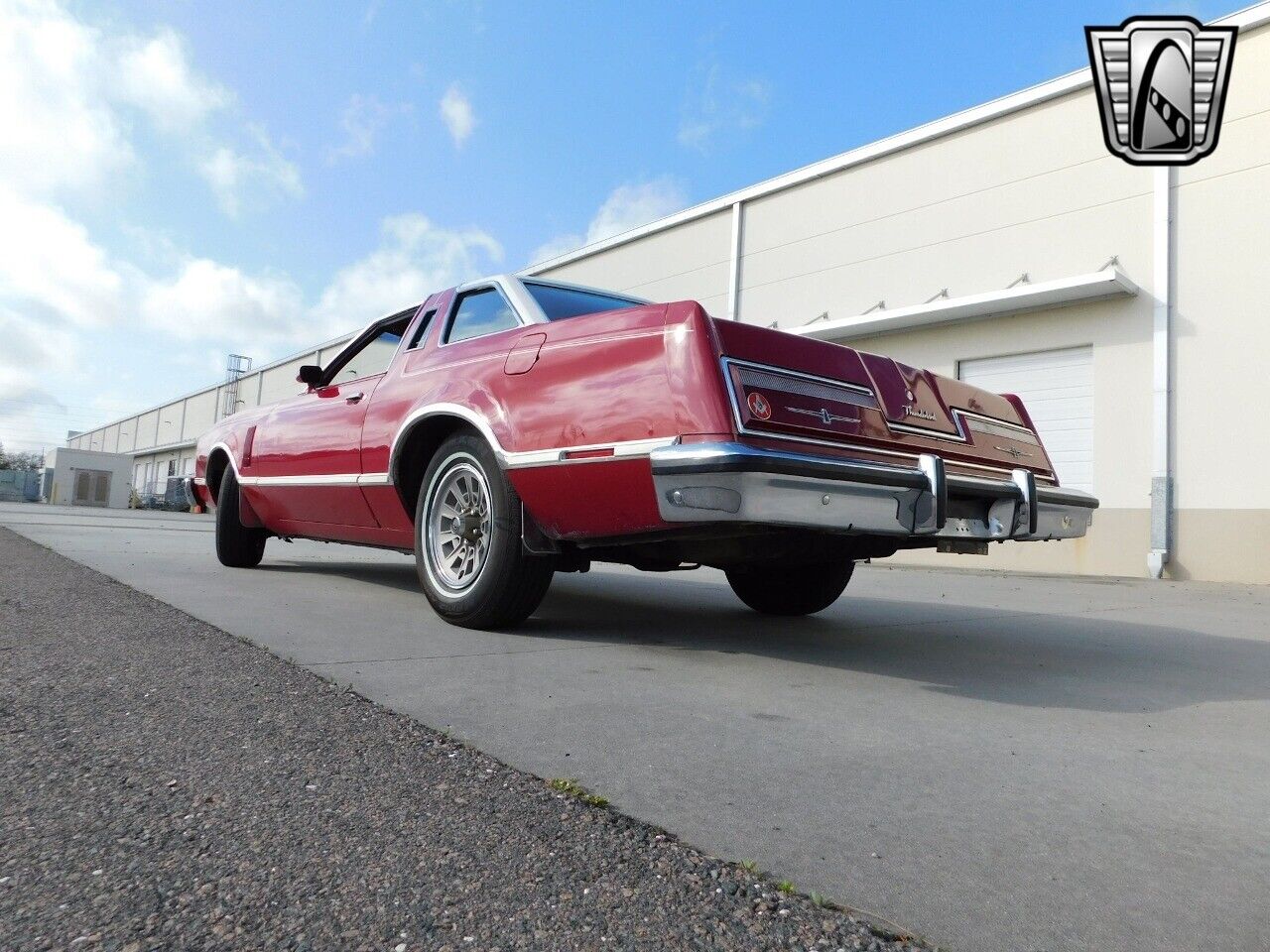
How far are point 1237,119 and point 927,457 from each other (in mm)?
10589

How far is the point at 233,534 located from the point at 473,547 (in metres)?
3.18

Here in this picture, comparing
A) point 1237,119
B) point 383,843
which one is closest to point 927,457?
point 383,843

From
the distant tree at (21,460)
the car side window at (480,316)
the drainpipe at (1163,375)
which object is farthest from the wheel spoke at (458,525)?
the distant tree at (21,460)

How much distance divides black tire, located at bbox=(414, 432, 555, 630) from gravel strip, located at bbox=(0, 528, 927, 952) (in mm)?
1190

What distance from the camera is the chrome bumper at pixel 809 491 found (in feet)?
8.41

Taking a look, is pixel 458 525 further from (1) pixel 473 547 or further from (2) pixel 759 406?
(2) pixel 759 406

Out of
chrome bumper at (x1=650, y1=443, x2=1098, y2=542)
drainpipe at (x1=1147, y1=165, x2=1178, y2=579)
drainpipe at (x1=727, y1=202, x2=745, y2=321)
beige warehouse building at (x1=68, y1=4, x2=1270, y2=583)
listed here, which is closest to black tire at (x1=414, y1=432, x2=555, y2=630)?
chrome bumper at (x1=650, y1=443, x2=1098, y2=542)

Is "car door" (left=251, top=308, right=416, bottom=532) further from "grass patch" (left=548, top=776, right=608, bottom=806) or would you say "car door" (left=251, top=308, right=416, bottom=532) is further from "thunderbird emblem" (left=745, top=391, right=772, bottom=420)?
"grass patch" (left=548, top=776, right=608, bottom=806)

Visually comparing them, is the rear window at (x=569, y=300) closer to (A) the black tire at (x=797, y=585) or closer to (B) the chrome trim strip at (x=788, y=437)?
(B) the chrome trim strip at (x=788, y=437)

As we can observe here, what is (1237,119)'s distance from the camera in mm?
10320

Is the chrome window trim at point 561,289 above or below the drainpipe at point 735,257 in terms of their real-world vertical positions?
below

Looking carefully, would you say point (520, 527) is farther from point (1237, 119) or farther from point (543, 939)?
point (1237, 119)

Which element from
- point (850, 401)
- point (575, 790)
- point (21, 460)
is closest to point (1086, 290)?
point (850, 401)

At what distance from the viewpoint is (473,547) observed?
12.1 feet
